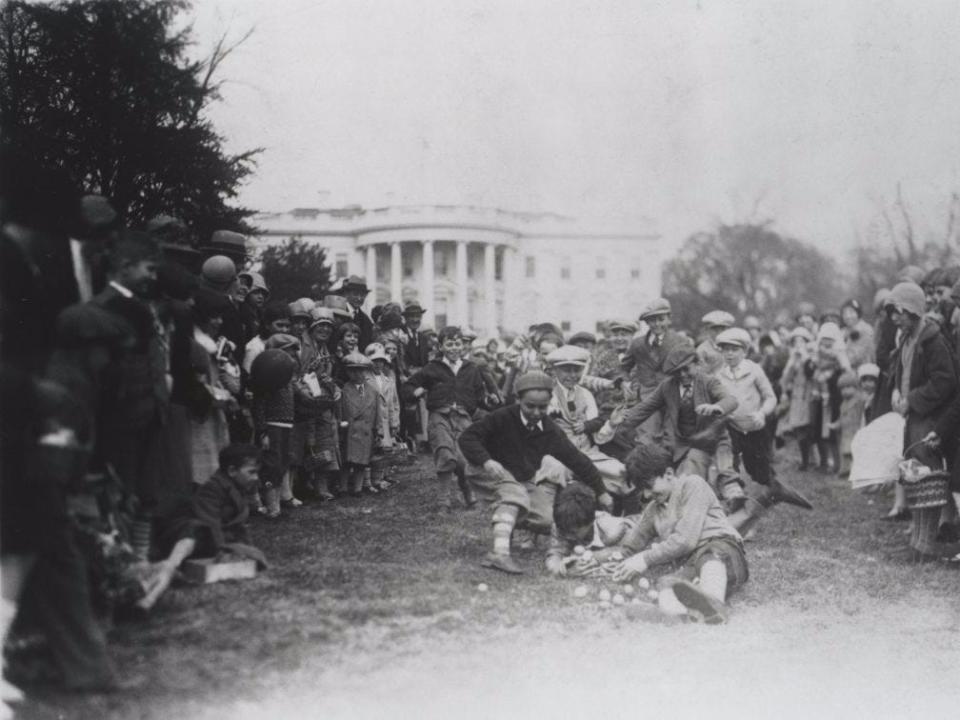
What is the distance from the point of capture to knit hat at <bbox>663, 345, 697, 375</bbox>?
7484mm

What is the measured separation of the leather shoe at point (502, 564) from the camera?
6160 millimetres

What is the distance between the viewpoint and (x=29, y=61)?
6207 millimetres

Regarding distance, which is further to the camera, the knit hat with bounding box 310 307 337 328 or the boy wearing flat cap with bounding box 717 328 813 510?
the knit hat with bounding box 310 307 337 328

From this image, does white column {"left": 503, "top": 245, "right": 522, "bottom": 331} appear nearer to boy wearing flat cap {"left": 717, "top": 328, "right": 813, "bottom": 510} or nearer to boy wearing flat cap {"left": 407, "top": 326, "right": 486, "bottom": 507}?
boy wearing flat cap {"left": 407, "top": 326, "right": 486, "bottom": 507}

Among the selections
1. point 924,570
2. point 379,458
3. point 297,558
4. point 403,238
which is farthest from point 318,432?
point 403,238

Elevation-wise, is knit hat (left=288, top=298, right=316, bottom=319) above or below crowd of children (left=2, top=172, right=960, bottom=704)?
above

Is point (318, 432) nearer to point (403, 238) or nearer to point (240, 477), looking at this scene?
point (240, 477)

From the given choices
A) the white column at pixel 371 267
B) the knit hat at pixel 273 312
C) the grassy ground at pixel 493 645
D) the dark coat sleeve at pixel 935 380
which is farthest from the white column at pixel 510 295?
the grassy ground at pixel 493 645

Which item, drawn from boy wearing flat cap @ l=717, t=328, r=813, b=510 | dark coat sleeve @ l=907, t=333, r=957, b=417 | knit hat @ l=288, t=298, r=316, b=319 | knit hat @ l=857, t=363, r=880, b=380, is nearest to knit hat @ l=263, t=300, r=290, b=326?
knit hat @ l=288, t=298, r=316, b=319

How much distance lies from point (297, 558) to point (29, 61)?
382 cm

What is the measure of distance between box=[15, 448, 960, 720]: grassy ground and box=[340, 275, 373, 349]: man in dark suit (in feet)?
13.2

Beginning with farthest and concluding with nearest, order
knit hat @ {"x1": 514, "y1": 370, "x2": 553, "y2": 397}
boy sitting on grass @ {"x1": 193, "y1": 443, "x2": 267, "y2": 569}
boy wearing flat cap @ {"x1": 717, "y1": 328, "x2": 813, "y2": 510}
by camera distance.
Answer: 1. boy wearing flat cap @ {"x1": 717, "y1": 328, "x2": 813, "y2": 510}
2. knit hat @ {"x1": 514, "y1": 370, "x2": 553, "y2": 397}
3. boy sitting on grass @ {"x1": 193, "y1": 443, "x2": 267, "y2": 569}

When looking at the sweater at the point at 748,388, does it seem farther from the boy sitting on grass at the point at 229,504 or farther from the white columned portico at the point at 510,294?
the white columned portico at the point at 510,294

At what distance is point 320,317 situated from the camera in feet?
29.3
